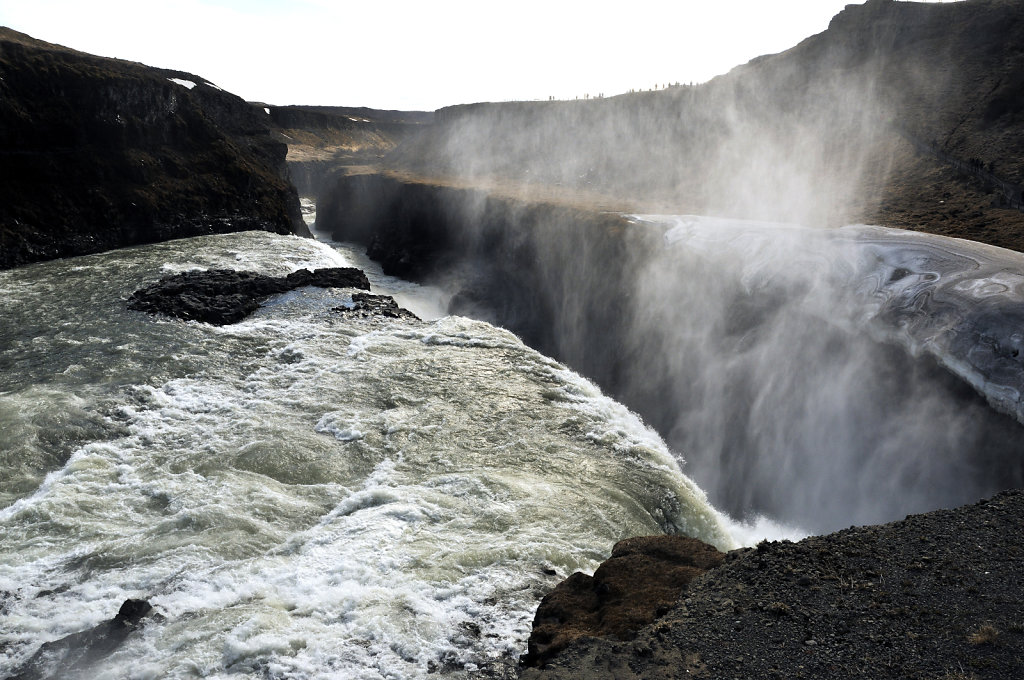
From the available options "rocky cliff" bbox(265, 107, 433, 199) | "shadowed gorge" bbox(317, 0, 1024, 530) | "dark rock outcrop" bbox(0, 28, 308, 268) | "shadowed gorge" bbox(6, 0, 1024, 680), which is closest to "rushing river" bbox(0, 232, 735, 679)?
"shadowed gorge" bbox(6, 0, 1024, 680)

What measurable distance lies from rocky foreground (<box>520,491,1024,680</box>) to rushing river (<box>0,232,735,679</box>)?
1.57 meters

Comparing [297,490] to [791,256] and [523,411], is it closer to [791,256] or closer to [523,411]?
[523,411]

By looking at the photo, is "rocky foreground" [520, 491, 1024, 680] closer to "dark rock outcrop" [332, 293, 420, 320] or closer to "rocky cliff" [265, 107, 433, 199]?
"dark rock outcrop" [332, 293, 420, 320]

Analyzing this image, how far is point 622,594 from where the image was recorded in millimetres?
6992

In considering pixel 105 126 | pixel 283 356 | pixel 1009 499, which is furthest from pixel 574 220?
pixel 1009 499

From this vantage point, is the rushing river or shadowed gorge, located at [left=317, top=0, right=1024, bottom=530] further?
shadowed gorge, located at [left=317, top=0, right=1024, bottom=530]

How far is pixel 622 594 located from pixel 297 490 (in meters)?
5.90

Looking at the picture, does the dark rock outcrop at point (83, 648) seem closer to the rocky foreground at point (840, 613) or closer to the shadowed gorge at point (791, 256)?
the rocky foreground at point (840, 613)

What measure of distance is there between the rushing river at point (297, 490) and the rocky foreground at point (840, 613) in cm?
157

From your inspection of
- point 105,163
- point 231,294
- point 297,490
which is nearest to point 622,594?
point 297,490

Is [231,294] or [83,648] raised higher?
[231,294]

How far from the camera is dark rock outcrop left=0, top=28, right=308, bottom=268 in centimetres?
2191

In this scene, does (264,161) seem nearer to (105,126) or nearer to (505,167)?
(105,126)

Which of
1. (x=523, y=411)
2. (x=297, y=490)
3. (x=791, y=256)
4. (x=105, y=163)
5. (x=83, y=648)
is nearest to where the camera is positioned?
(x=83, y=648)
